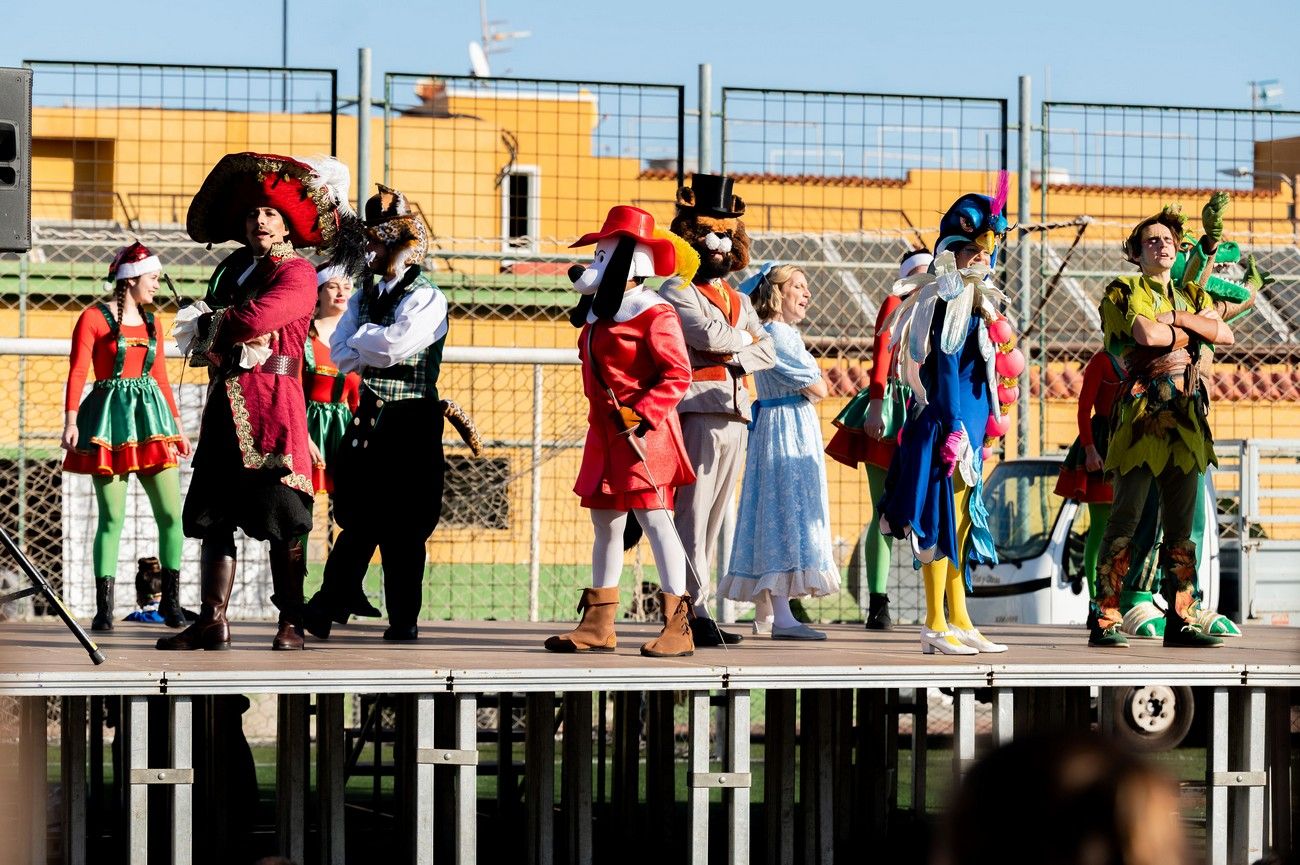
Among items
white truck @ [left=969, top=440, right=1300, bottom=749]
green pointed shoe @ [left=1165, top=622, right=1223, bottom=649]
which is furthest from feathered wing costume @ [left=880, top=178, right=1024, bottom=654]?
white truck @ [left=969, top=440, right=1300, bottom=749]

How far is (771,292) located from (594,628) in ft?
6.14

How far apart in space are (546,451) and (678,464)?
15.6 feet

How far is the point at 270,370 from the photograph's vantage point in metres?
6.44

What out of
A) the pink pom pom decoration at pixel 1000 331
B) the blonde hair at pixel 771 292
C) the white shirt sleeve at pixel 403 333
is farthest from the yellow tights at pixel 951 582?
the white shirt sleeve at pixel 403 333

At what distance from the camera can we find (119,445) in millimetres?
8117

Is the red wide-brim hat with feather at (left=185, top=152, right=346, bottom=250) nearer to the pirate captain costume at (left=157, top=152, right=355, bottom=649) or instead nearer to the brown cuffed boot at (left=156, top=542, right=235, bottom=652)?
the pirate captain costume at (left=157, top=152, right=355, bottom=649)

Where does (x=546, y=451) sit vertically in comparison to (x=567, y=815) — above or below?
above

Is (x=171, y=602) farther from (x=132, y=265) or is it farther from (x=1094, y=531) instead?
(x=1094, y=531)

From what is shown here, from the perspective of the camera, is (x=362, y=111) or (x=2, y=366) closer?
(x=362, y=111)

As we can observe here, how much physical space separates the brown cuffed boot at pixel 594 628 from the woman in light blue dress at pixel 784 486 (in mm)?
1197

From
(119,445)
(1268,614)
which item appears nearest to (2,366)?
(119,445)

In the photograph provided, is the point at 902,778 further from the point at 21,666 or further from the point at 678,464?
the point at 21,666

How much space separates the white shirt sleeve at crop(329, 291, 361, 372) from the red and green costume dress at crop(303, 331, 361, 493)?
1357 millimetres

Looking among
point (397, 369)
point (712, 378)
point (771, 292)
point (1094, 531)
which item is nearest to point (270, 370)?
point (397, 369)
